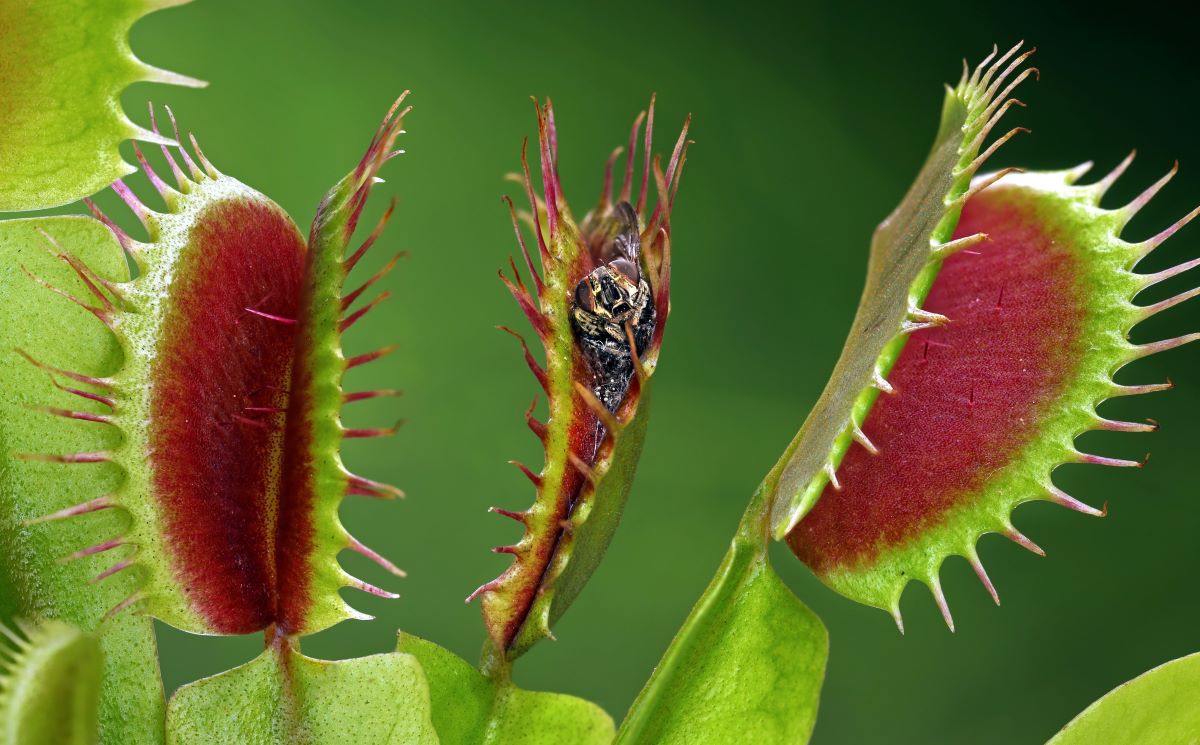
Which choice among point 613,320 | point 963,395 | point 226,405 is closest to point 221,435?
point 226,405

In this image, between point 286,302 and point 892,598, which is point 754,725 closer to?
point 892,598

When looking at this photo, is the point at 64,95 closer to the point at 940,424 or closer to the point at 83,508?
the point at 83,508

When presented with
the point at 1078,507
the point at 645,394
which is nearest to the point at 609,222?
the point at 645,394

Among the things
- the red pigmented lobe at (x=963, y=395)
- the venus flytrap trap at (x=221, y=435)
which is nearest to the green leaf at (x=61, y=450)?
the venus flytrap trap at (x=221, y=435)

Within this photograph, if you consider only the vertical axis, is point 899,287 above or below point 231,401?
above

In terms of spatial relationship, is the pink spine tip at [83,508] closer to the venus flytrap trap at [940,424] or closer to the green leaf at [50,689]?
the green leaf at [50,689]

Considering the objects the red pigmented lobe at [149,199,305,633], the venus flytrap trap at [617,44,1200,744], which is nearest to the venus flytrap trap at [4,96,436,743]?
the red pigmented lobe at [149,199,305,633]

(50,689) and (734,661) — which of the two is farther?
(734,661)
